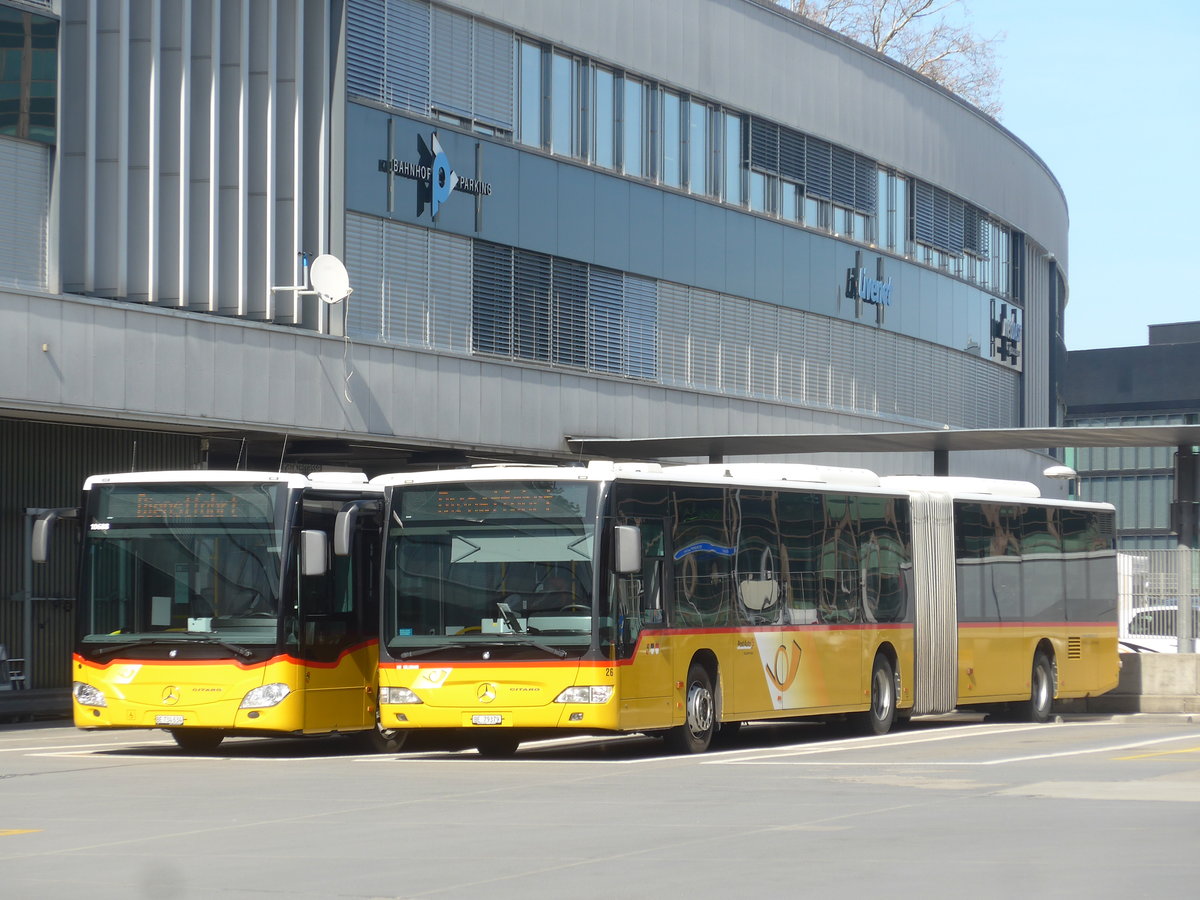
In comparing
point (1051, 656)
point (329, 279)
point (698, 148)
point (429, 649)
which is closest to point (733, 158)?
point (698, 148)

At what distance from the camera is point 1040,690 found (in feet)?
88.4

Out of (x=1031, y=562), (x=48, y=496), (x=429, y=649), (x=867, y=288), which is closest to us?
(x=429, y=649)

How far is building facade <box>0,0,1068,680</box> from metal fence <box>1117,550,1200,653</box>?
1099cm

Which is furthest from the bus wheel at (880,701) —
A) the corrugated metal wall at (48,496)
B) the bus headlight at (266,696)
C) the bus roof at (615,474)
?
the corrugated metal wall at (48,496)

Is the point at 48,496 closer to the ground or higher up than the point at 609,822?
higher up

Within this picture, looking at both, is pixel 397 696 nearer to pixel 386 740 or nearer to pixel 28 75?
pixel 386 740

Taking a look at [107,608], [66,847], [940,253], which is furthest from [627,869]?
[940,253]

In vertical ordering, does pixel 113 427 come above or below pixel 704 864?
above

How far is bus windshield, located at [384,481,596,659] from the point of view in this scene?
18.6m

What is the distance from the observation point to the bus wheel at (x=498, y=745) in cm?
2016

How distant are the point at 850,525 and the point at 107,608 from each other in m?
8.52

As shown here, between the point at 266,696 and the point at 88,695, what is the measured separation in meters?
1.93

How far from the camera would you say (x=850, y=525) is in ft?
75.5

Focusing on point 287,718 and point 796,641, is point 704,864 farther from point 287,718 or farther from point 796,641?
point 796,641
